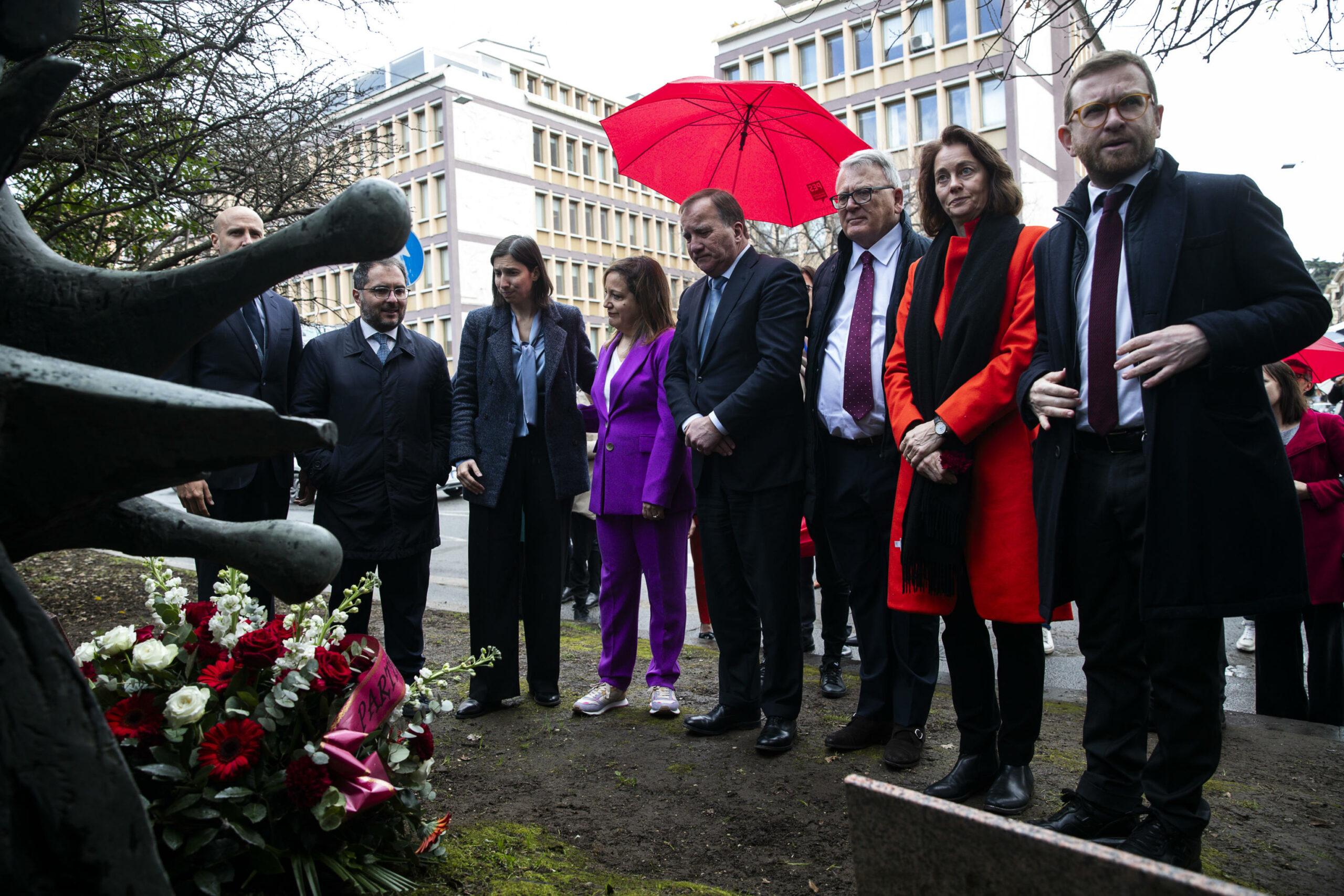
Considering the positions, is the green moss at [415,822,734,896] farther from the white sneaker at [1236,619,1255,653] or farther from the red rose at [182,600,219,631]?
the white sneaker at [1236,619,1255,653]

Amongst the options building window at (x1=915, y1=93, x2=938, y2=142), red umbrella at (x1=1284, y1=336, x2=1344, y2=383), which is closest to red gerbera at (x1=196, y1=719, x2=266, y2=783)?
red umbrella at (x1=1284, y1=336, x2=1344, y2=383)

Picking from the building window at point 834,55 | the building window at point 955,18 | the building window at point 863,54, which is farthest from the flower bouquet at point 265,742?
the building window at point 834,55

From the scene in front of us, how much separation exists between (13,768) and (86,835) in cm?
10

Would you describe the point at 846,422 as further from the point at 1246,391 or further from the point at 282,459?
the point at 282,459

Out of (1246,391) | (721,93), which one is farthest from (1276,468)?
(721,93)

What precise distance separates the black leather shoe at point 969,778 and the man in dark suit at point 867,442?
0.37 m

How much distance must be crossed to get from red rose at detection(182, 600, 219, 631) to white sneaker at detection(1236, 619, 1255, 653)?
6029 mm

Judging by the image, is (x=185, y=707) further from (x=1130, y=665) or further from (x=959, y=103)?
(x=959, y=103)

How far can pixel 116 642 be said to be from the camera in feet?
8.06

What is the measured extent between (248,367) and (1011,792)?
335cm

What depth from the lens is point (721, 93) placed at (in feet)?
16.5

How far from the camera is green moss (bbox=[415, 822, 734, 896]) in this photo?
2488mm

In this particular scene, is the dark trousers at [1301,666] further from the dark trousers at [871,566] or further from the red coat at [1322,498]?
the dark trousers at [871,566]

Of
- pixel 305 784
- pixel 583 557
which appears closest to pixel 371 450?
pixel 305 784
